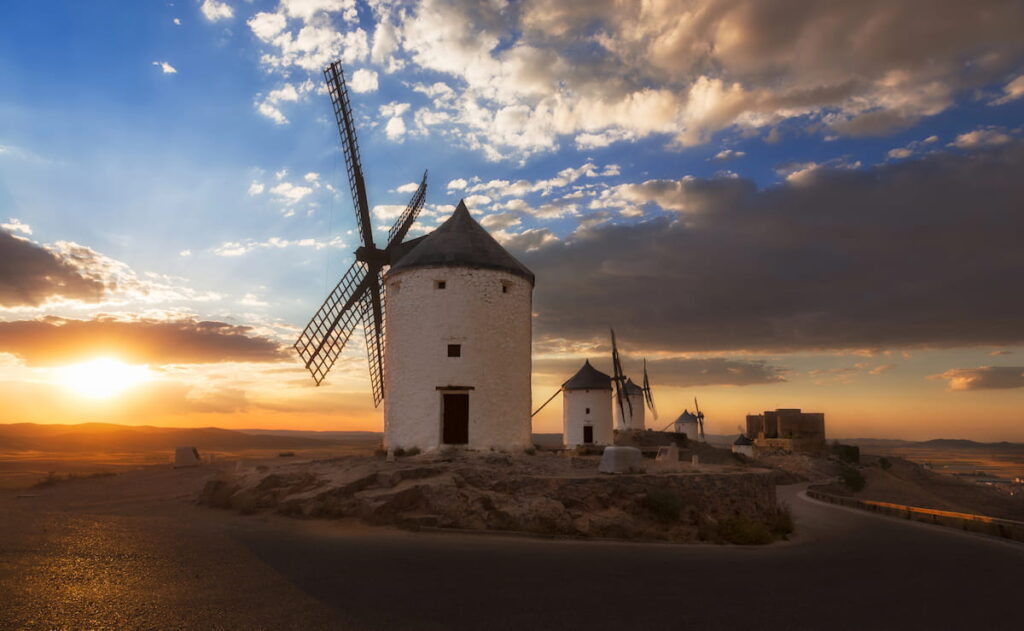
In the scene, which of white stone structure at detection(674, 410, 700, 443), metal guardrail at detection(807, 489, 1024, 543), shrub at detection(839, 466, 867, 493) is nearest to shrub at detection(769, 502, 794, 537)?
metal guardrail at detection(807, 489, 1024, 543)

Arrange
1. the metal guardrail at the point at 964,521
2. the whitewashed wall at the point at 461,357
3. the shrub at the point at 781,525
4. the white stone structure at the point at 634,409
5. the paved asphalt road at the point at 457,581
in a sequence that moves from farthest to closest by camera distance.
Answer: the white stone structure at the point at 634,409 → the whitewashed wall at the point at 461,357 → the shrub at the point at 781,525 → the metal guardrail at the point at 964,521 → the paved asphalt road at the point at 457,581

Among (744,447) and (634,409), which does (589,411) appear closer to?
(634,409)

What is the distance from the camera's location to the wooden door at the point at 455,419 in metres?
18.8

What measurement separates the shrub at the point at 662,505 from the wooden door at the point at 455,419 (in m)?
6.69

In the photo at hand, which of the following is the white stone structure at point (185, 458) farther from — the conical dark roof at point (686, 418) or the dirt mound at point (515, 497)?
the conical dark roof at point (686, 418)

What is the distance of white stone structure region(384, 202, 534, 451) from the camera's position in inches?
719

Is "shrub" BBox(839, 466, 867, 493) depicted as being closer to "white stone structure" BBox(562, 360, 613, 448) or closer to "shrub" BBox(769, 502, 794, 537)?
"white stone structure" BBox(562, 360, 613, 448)

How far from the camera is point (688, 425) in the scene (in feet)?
213

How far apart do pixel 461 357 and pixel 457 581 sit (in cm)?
1063


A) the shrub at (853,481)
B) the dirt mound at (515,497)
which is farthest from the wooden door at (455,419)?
the shrub at (853,481)

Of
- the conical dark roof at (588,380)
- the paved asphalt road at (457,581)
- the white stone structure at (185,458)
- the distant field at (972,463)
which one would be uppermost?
the conical dark roof at (588,380)

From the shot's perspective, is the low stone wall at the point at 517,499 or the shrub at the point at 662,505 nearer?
the low stone wall at the point at 517,499

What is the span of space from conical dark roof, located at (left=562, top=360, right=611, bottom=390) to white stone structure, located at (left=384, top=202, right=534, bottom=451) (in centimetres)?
2147

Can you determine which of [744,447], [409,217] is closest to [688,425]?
[744,447]
